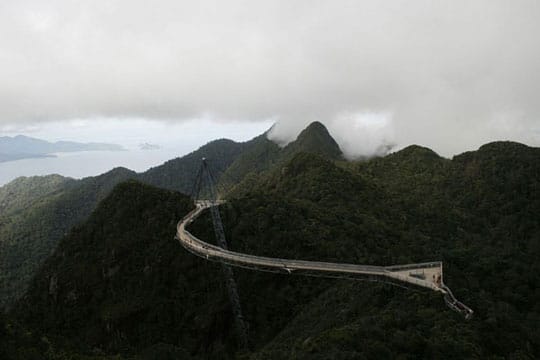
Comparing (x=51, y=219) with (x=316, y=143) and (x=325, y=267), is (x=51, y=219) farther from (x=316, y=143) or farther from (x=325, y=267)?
(x=325, y=267)

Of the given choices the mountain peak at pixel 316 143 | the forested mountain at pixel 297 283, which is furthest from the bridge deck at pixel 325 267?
the mountain peak at pixel 316 143

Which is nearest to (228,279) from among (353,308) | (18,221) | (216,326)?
(216,326)

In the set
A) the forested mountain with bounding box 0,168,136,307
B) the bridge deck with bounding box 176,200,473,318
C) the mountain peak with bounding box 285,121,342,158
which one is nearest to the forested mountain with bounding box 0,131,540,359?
the bridge deck with bounding box 176,200,473,318

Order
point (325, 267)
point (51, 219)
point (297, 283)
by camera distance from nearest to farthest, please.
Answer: point (325, 267)
point (297, 283)
point (51, 219)

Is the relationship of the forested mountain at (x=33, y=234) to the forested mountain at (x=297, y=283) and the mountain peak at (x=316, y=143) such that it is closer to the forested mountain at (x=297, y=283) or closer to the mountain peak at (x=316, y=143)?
the forested mountain at (x=297, y=283)

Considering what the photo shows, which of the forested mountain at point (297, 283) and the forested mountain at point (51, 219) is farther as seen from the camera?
the forested mountain at point (51, 219)

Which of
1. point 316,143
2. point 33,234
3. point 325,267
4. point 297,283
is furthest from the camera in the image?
point 316,143

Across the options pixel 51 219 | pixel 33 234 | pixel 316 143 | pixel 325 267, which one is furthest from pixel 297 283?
pixel 51 219
